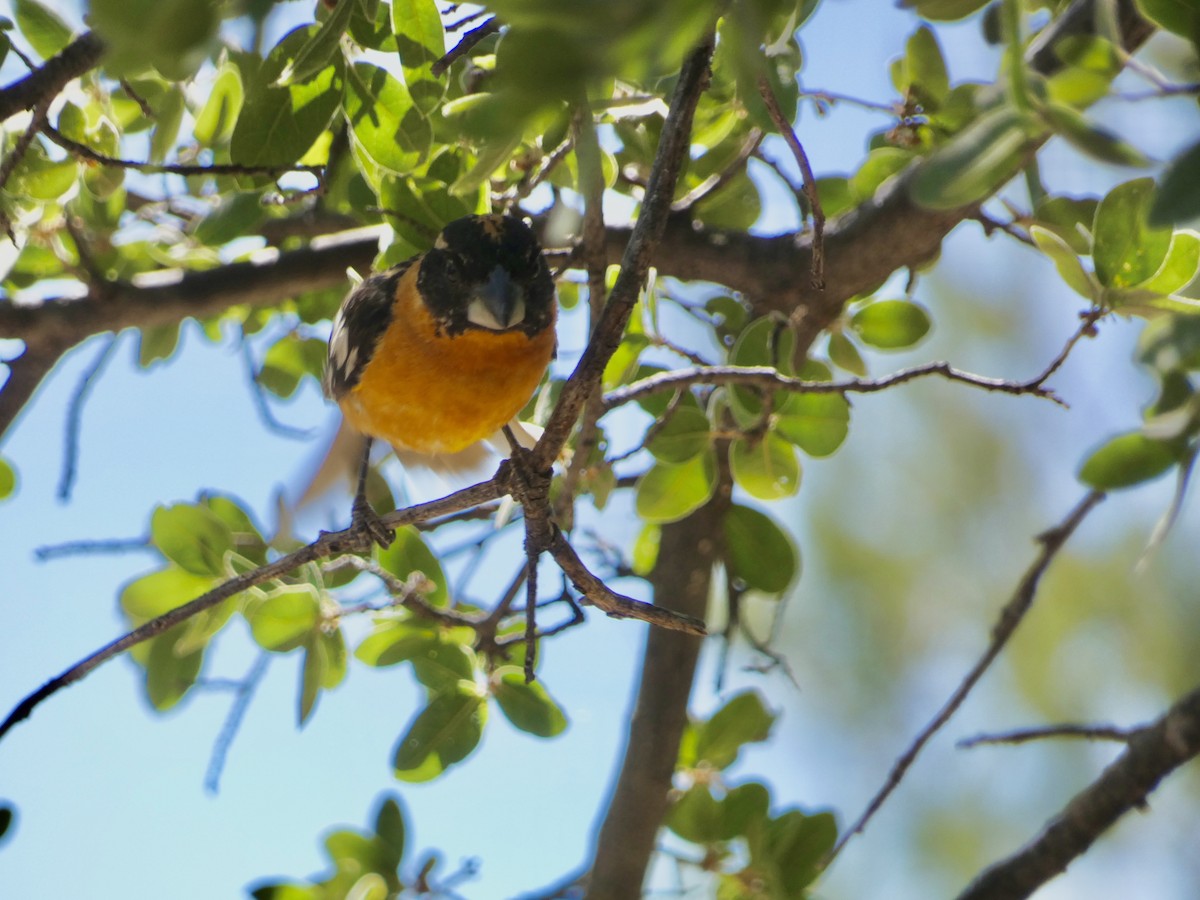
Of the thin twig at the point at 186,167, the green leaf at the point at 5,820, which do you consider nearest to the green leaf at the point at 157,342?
the thin twig at the point at 186,167

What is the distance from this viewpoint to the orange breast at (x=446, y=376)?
111 inches

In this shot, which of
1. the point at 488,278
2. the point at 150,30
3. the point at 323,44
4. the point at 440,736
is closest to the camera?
the point at 150,30

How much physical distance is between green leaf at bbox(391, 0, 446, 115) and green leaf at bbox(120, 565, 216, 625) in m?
1.31

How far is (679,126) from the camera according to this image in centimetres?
173

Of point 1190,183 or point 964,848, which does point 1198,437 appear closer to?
point 1190,183

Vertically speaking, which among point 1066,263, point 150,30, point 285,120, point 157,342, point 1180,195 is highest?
point 157,342

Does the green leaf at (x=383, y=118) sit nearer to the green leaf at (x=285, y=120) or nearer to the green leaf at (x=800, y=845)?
the green leaf at (x=285, y=120)

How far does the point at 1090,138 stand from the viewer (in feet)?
2.83

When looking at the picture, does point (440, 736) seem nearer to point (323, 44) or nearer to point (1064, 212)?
point (323, 44)

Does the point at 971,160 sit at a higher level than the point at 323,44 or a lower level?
lower

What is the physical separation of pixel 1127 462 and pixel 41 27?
7.74ft

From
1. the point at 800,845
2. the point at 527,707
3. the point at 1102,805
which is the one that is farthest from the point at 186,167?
the point at 1102,805

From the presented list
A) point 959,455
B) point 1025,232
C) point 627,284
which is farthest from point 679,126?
point 959,455

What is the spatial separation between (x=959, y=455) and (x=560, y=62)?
5.55 meters
